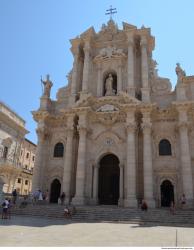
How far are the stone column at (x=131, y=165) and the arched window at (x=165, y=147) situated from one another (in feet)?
9.58

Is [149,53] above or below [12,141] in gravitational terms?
above

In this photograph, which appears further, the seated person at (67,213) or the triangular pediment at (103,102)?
the triangular pediment at (103,102)

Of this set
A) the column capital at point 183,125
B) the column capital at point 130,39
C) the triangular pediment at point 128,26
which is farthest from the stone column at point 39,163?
the triangular pediment at point 128,26

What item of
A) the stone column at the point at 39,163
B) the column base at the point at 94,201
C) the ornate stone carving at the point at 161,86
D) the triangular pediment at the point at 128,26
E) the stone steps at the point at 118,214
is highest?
the triangular pediment at the point at 128,26

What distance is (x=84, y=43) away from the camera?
101 ft

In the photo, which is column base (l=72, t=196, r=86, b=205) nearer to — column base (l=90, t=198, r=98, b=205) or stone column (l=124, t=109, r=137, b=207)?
column base (l=90, t=198, r=98, b=205)

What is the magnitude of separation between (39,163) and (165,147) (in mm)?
12389

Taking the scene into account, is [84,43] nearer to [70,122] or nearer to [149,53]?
[149,53]

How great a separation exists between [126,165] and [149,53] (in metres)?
13.9

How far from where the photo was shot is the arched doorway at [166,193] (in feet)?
75.4

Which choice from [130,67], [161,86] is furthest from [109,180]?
[130,67]

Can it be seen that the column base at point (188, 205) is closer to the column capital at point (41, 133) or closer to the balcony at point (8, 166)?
the column capital at point (41, 133)

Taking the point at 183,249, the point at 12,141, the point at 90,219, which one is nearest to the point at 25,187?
the point at 12,141

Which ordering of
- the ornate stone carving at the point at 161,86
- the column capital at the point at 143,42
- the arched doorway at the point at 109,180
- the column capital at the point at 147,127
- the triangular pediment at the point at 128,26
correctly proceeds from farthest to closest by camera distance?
the triangular pediment at the point at 128,26
the column capital at the point at 143,42
the ornate stone carving at the point at 161,86
the arched doorway at the point at 109,180
the column capital at the point at 147,127
